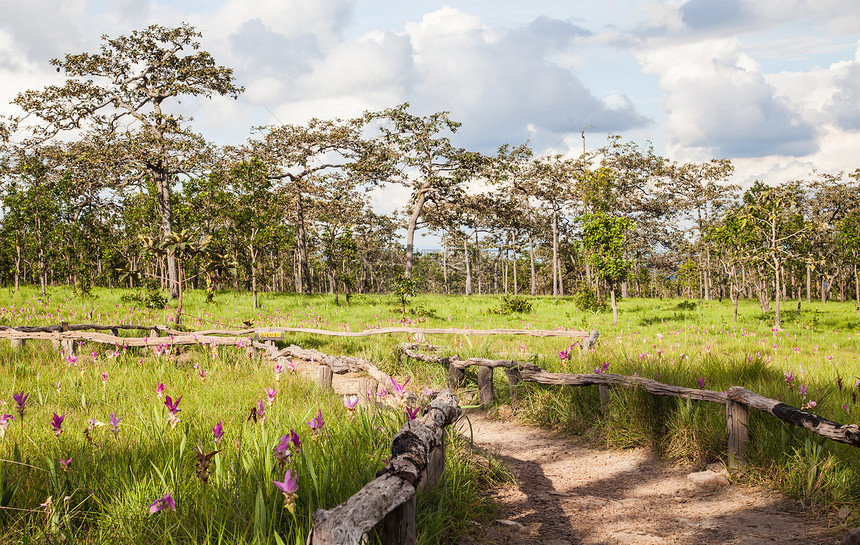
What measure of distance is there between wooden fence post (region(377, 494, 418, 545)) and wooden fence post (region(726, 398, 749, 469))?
3.70 metres

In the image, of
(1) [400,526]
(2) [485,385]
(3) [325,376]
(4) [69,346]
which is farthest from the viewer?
(4) [69,346]

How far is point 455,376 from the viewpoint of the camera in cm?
902

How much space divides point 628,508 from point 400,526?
2.89 m

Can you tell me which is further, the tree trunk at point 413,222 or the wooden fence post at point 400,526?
the tree trunk at point 413,222

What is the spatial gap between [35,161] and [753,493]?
27700mm

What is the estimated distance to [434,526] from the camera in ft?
11.5

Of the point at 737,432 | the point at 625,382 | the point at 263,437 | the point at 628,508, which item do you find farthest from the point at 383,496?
the point at 625,382

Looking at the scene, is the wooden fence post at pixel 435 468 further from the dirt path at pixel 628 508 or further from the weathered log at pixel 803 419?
the weathered log at pixel 803 419

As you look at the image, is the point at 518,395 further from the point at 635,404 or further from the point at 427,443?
the point at 427,443

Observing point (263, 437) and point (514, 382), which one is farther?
point (514, 382)

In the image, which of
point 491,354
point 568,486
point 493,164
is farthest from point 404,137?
point 568,486

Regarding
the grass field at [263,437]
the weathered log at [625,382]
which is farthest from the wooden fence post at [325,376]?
the weathered log at [625,382]

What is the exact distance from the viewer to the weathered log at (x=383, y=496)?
6.51ft

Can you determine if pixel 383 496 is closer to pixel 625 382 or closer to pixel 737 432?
pixel 737 432
